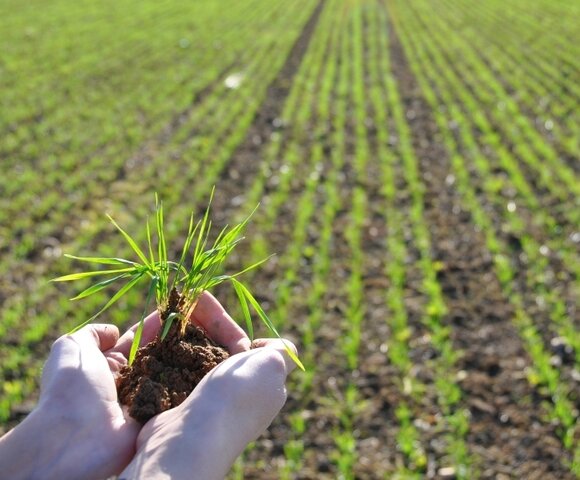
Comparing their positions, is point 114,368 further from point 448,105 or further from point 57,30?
point 57,30

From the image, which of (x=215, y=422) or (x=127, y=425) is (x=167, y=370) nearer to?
(x=127, y=425)

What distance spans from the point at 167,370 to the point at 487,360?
2.88m

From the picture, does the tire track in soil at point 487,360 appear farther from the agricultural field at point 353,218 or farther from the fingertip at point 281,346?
the fingertip at point 281,346

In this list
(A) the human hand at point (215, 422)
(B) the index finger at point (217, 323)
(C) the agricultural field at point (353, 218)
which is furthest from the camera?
(C) the agricultural field at point (353, 218)

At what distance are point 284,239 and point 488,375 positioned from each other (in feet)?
7.63

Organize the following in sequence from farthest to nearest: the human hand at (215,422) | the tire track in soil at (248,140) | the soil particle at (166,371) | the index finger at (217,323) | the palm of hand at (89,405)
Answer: the tire track in soil at (248,140) < the index finger at (217,323) < the soil particle at (166,371) < the palm of hand at (89,405) < the human hand at (215,422)

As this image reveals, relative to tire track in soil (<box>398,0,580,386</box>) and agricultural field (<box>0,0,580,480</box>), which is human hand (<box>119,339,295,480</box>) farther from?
tire track in soil (<box>398,0,580,386</box>)

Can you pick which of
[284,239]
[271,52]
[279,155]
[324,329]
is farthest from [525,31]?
[324,329]

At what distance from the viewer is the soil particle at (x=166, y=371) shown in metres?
1.88

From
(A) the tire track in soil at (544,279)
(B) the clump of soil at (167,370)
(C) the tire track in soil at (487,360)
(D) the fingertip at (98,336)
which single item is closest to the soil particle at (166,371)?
(B) the clump of soil at (167,370)

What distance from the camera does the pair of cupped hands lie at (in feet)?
5.35

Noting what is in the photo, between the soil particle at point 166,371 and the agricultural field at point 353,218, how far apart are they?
1.69m

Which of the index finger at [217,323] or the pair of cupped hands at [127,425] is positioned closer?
the pair of cupped hands at [127,425]

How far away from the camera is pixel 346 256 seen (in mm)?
5617
